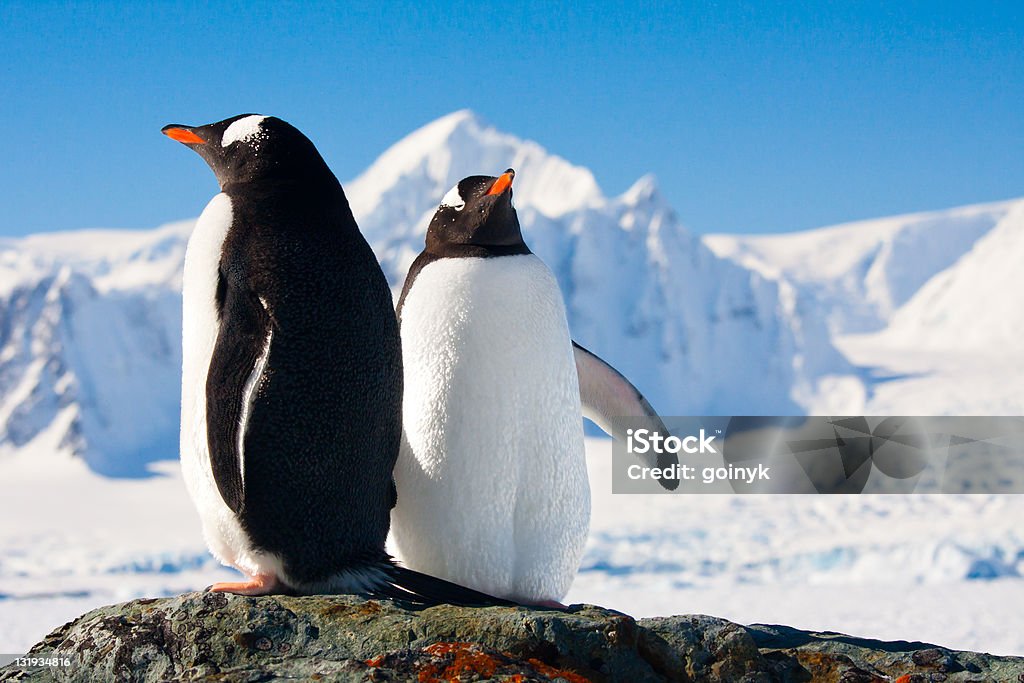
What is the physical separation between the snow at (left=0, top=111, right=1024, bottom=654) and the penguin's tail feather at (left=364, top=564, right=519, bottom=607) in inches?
595

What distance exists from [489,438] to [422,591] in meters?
0.44

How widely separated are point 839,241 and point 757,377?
1823 inches

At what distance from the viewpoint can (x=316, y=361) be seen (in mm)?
2486

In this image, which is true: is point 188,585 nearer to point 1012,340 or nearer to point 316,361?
point 316,361

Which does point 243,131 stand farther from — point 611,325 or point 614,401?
point 611,325

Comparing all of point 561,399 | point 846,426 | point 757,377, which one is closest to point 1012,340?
point 757,377

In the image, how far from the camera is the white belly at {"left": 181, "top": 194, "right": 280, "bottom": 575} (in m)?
2.54

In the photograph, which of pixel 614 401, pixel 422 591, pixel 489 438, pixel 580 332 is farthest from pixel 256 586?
pixel 580 332

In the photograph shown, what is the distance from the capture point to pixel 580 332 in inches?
1897

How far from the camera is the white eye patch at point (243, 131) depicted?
107 inches

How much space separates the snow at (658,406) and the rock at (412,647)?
48.9ft
